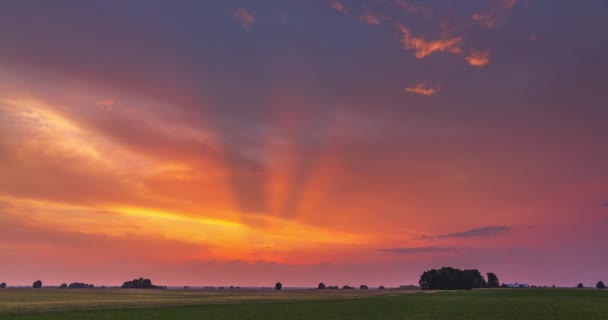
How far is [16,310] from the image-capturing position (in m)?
61.1

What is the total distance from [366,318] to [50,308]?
49107 mm

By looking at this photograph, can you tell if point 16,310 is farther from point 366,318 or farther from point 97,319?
point 366,318

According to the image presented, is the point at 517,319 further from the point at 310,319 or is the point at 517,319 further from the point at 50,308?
the point at 50,308

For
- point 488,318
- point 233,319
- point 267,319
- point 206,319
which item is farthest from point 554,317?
point 206,319

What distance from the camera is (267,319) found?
53.5 m

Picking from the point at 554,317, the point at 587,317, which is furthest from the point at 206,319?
the point at 587,317

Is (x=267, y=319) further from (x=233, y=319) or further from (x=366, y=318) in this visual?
(x=366, y=318)

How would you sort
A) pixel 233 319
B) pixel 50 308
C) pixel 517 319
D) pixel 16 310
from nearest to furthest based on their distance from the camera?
pixel 517 319, pixel 233 319, pixel 16 310, pixel 50 308

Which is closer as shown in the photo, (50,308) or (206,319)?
(206,319)

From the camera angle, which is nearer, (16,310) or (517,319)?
(517,319)

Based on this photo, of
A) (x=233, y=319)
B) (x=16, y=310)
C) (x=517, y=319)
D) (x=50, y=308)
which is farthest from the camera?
(x=50, y=308)

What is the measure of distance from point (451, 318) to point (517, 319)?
756 centimetres

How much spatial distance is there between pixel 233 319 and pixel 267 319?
14.5ft

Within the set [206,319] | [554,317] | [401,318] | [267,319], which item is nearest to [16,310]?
[206,319]
